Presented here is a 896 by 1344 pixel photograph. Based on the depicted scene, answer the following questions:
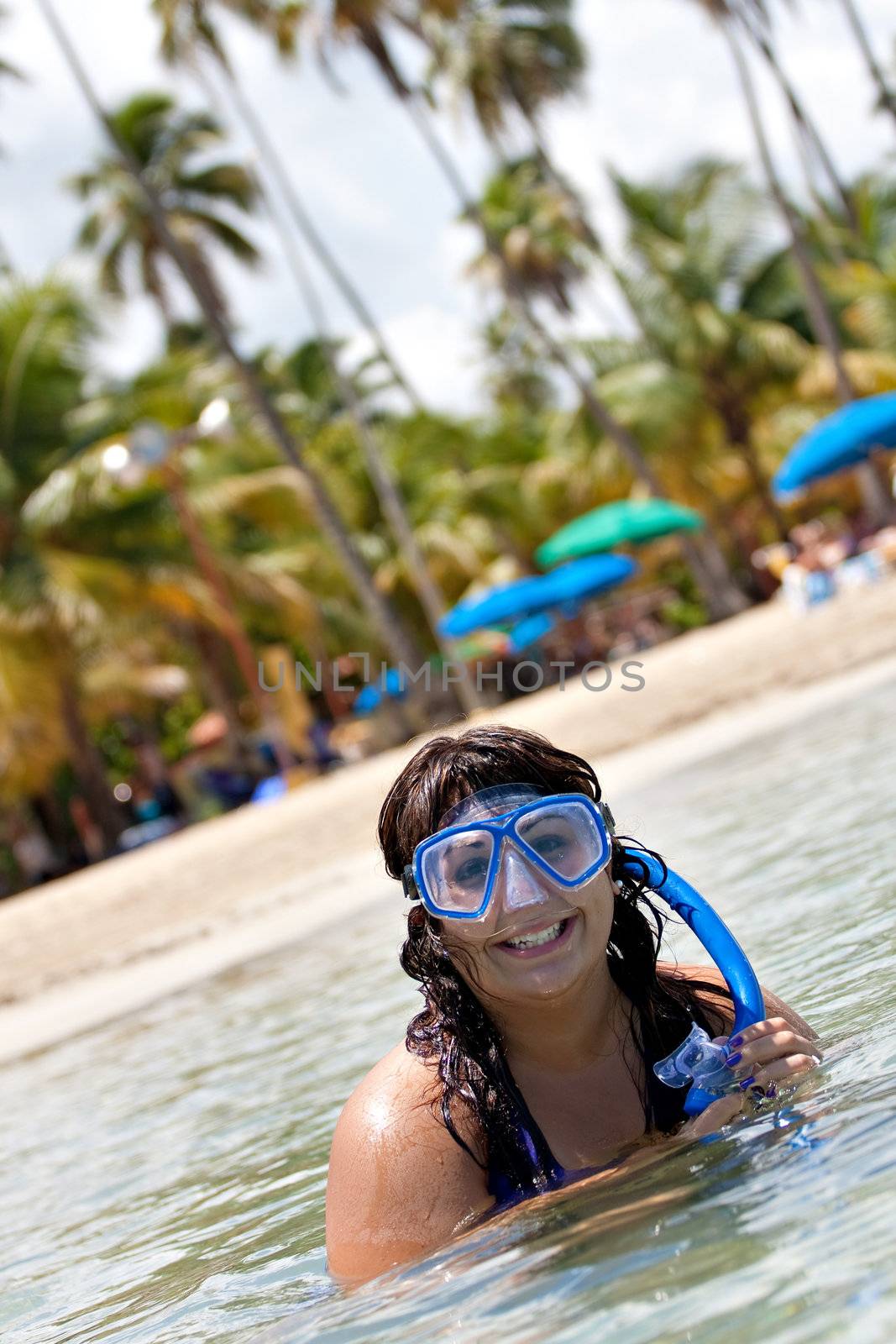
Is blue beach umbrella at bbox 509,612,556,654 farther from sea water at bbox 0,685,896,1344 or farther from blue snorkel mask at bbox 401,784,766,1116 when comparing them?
blue snorkel mask at bbox 401,784,766,1116

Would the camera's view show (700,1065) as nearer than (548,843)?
No

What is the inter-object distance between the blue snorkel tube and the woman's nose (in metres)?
0.37

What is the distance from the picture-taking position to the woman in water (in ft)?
8.54

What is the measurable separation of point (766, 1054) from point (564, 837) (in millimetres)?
559

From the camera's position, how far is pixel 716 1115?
111 inches

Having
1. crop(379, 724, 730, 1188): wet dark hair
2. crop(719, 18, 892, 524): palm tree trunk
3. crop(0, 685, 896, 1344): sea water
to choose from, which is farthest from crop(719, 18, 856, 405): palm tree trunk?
crop(379, 724, 730, 1188): wet dark hair

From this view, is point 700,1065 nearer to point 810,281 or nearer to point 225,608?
point 225,608

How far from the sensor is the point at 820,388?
99.6 feet

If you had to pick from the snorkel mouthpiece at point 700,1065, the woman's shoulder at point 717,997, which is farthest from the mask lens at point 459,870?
the woman's shoulder at point 717,997

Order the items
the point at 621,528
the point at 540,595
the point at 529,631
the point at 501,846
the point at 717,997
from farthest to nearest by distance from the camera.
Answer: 1. the point at 529,631
2. the point at 540,595
3. the point at 621,528
4. the point at 717,997
5. the point at 501,846

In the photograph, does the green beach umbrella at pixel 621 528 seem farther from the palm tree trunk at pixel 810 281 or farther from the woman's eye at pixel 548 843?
the woman's eye at pixel 548 843

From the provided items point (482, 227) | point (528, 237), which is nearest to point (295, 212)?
point (482, 227)

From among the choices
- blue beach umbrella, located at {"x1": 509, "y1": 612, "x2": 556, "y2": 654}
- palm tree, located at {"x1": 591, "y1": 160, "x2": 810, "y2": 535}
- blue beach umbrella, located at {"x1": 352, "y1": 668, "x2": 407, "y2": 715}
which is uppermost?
palm tree, located at {"x1": 591, "y1": 160, "x2": 810, "y2": 535}

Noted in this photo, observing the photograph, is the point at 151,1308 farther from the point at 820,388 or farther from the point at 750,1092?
the point at 820,388
